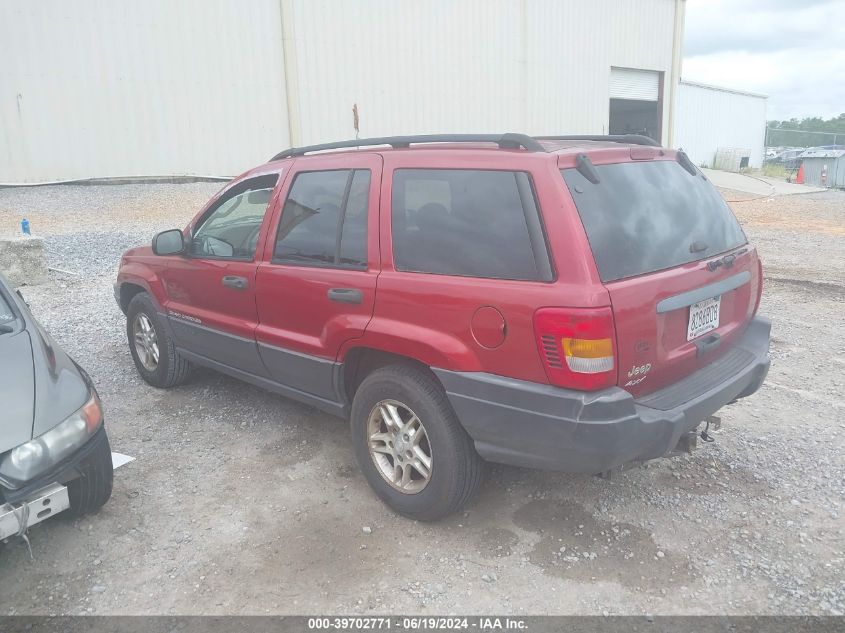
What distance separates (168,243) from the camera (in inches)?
177

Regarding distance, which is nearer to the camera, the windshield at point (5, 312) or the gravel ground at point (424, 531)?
the gravel ground at point (424, 531)

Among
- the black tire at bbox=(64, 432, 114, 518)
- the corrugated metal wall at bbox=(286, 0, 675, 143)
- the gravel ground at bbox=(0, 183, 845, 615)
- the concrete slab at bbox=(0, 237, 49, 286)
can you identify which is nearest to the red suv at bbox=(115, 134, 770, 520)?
the gravel ground at bbox=(0, 183, 845, 615)

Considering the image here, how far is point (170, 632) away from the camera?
266 centimetres

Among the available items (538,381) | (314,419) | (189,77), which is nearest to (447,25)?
(189,77)

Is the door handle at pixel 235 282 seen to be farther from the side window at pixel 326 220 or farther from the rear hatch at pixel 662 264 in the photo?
the rear hatch at pixel 662 264

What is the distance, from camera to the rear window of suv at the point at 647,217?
282 centimetres

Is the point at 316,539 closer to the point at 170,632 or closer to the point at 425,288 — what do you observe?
the point at 170,632

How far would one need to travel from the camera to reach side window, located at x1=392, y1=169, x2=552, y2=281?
9.32 ft

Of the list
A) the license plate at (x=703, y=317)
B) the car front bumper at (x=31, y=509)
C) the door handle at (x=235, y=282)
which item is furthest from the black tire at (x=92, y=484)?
the license plate at (x=703, y=317)

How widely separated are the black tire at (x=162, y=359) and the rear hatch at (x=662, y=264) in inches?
133

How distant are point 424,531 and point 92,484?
1660 mm

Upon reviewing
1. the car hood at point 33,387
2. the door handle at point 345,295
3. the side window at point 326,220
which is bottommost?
the car hood at point 33,387

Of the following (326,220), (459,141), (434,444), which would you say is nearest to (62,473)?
(434,444)

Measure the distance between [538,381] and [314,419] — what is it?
90.2 inches
